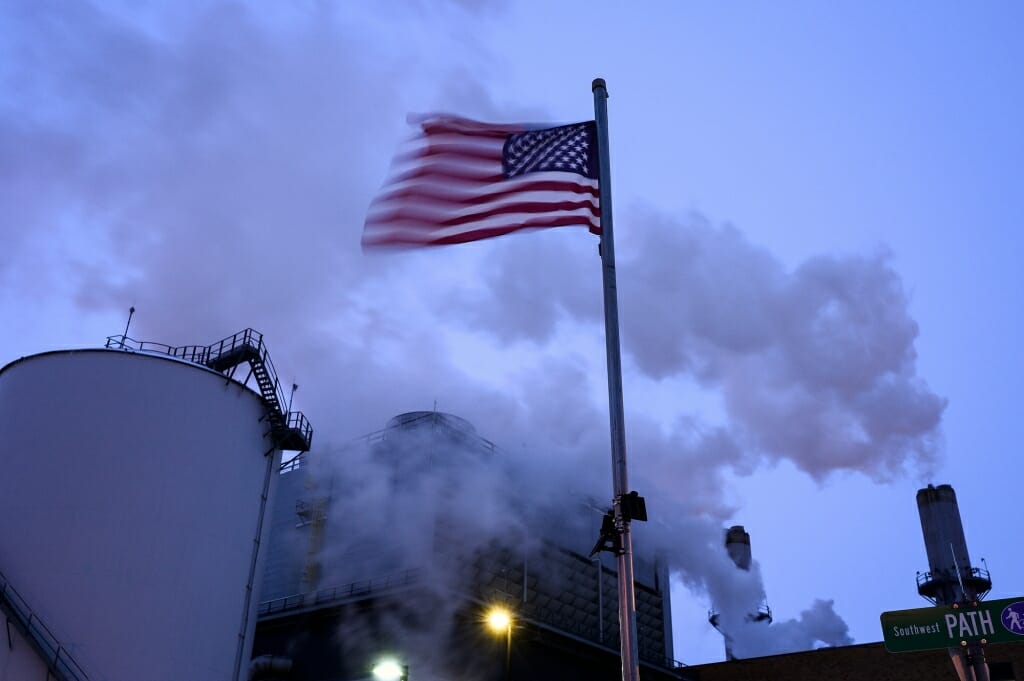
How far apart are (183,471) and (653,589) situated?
28355mm

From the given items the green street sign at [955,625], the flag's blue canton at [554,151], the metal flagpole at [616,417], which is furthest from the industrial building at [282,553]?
the flag's blue canton at [554,151]

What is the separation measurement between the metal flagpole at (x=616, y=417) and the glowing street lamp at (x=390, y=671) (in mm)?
20129

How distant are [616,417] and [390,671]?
22345 millimetres

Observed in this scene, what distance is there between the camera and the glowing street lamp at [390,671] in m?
32.6

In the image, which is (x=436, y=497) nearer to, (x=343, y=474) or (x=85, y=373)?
(x=343, y=474)

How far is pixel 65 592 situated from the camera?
2445 cm

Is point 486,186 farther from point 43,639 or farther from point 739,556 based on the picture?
point 739,556

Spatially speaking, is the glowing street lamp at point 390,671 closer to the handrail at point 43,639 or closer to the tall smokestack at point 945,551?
the handrail at point 43,639

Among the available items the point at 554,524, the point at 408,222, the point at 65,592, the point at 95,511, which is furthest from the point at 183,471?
the point at 554,524

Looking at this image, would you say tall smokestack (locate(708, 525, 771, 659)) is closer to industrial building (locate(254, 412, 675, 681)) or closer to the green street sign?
industrial building (locate(254, 412, 675, 681))

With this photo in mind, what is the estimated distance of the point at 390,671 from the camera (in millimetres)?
32750

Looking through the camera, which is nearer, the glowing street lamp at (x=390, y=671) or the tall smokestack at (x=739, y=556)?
the glowing street lamp at (x=390, y=671)

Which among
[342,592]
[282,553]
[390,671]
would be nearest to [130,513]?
[390,671]

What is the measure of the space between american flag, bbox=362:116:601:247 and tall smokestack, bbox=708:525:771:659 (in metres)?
43.9
